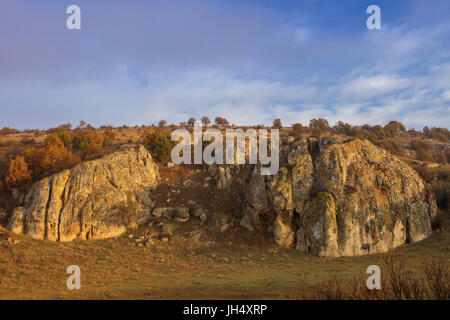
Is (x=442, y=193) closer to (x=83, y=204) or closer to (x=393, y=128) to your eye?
(x=83, y=204)

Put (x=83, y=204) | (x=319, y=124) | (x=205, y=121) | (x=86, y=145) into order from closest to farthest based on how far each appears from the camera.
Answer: (x=83, y=204), (x=86, y=145), (x=319, y=124), (x=205, y=121)

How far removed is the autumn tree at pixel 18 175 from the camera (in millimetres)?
26625

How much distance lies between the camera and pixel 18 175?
26859 mm

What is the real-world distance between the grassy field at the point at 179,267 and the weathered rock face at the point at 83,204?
1.23 metres

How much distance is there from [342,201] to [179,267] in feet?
49.7

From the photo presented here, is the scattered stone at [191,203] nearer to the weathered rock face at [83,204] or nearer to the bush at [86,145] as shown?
the weathered rock face at [83,204]

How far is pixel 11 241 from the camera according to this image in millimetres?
20609

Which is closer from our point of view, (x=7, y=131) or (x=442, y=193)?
(x=442, y=193)

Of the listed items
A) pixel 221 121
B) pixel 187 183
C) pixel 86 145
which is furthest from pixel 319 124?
pixel 86 145

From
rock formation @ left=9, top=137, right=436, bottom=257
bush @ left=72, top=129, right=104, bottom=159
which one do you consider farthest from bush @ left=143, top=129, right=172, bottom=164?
rock formation @ left=9, top=137, right=436, bottom=257

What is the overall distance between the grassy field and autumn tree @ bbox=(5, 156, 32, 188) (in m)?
6.99

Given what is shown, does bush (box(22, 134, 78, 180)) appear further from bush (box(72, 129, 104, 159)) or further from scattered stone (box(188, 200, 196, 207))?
scattered stone (box(188, 200, 196, 207))

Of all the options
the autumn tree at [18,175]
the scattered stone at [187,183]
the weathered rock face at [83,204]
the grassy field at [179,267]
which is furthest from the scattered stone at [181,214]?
the autumn tree at [18,175]
